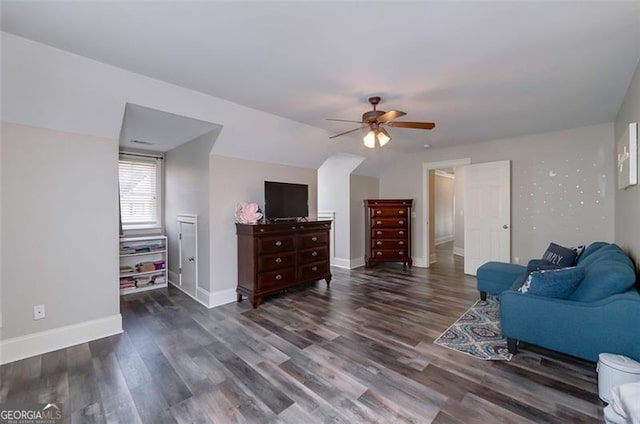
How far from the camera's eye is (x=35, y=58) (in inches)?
80.4

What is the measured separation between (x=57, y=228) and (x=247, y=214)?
183 centimetres

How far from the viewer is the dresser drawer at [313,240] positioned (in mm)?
4031

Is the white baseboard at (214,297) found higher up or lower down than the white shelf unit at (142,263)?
lower down

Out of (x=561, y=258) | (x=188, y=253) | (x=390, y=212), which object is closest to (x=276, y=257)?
(x=188, y=253)

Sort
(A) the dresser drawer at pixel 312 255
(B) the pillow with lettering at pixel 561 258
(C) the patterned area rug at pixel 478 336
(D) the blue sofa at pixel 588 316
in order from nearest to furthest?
(D) the blue sofa at pixel 588 316 < (C) the patterned area rug at pixel 478 336 < (B) the pillow with lettering at pixel 561 258 < (A) the dresser drawer at pixel 312 255

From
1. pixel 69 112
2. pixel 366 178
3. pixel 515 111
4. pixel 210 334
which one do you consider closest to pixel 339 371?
pixel 210 334

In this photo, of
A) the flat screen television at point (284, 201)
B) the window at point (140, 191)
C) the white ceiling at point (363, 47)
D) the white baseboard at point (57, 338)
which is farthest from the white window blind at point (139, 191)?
the white ceiling at point (363, 47)

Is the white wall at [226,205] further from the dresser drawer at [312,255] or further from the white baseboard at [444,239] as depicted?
the white baseboard at [444,239]

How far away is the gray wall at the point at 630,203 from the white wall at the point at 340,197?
3.52 metres

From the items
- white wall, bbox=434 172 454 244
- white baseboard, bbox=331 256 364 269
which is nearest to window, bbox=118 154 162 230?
white baseboard, bbox=331 256 364 269

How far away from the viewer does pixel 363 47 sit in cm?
202

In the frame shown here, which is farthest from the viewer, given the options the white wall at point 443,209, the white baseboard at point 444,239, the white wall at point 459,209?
the white baseboard at point 444,239

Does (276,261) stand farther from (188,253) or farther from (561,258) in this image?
(561,258)

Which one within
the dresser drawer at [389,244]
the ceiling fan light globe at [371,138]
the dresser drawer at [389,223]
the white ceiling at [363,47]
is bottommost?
the dresser drawer at [389,244]
